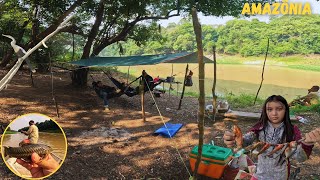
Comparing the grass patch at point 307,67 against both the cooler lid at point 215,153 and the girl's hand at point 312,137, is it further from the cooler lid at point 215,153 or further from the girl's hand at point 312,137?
the girl's hand at point 312,137

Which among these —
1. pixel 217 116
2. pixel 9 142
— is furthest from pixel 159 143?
pixel 9 142

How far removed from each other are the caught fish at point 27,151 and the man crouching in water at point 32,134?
0.09 feet

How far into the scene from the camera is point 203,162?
3621 mm

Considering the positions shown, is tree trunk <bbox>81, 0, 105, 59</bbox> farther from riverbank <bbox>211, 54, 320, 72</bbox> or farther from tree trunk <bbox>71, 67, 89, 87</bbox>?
riverbank <bbox>211, 54, 320, 72</bbox>

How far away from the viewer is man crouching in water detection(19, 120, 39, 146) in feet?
6.05

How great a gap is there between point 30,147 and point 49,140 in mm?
196

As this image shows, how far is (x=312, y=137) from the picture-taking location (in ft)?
4.27

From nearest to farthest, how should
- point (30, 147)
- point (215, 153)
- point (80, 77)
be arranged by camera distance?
point (30, 147)
point (215, 153)
point (80, 77)

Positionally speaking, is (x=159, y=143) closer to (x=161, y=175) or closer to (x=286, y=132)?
(x=161, y=175)

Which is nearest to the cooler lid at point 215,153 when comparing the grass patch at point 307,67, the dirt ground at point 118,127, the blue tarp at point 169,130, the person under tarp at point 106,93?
the dirt ground at point 118,127

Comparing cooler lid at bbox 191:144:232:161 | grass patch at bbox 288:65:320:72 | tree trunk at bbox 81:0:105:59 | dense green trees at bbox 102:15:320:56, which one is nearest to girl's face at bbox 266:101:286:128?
cooler lid at bbox 191:144:232:161

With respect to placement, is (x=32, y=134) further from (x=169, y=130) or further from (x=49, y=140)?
(x=169, y=130)

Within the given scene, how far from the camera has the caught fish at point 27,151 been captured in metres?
1.83

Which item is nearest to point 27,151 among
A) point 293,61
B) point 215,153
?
point 215,153
